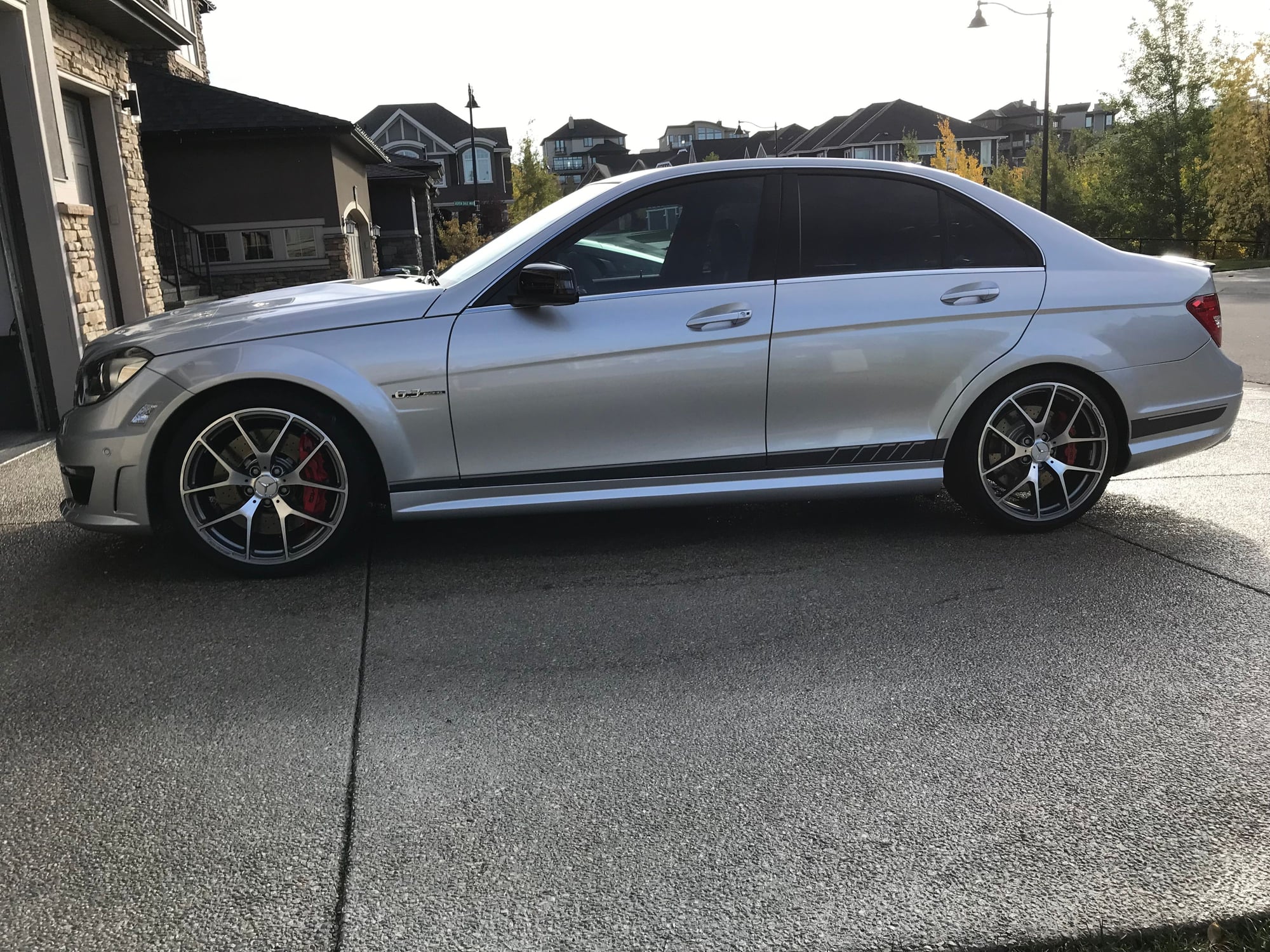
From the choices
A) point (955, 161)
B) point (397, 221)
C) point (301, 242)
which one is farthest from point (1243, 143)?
point (301, 242)

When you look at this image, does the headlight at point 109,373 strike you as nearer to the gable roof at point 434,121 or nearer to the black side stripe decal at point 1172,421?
the black side stripe decal at point 1172,421

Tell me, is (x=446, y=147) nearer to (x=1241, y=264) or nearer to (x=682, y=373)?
(x=1241, y=264)

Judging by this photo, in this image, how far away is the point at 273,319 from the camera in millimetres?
4496

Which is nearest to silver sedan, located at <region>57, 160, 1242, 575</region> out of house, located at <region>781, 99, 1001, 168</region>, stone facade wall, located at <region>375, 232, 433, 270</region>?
stone facade wall, located at <region>375, 232, 433, 270</region>

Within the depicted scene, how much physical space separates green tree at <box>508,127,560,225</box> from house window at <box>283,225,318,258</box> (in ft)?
108

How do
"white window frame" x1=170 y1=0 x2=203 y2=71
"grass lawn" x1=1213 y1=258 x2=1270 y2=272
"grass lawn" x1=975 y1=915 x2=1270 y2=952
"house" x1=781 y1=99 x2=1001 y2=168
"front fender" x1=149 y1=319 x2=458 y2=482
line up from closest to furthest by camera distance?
1. "grass lawn" x1=975 y1=915 x2=1270 y2=952
2. "front fender" x1=149 y1=319 x2=458 y2=482
3. "white window frame" x1=170 y1=0 x2=203 y2=71
4. "grass lawn" x1=1213 y1=258 x2=1270 y2=272
5. "house" x1=781 y1=99 x2=1001 y2=168

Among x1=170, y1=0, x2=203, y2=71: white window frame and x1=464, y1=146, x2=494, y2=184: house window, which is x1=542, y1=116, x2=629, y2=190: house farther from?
x1=170, y1=0, x2=203, y2=71: white window frame

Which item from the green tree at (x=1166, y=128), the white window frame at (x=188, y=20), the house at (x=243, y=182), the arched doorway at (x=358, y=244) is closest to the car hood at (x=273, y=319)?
the house at (x=243, y=182)

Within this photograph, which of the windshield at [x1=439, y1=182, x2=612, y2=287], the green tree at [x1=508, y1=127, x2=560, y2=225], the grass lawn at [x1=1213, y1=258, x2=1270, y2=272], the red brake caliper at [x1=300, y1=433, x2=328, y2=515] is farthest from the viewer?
the green tree at [x1=508, y1=127, x2=560, y2=225]

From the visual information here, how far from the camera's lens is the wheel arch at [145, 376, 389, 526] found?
4.41m

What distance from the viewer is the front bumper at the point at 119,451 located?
4.40 metres

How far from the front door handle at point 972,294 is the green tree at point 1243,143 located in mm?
38274

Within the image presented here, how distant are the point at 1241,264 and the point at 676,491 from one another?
36676mm

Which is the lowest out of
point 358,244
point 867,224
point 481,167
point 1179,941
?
point 1179,941
